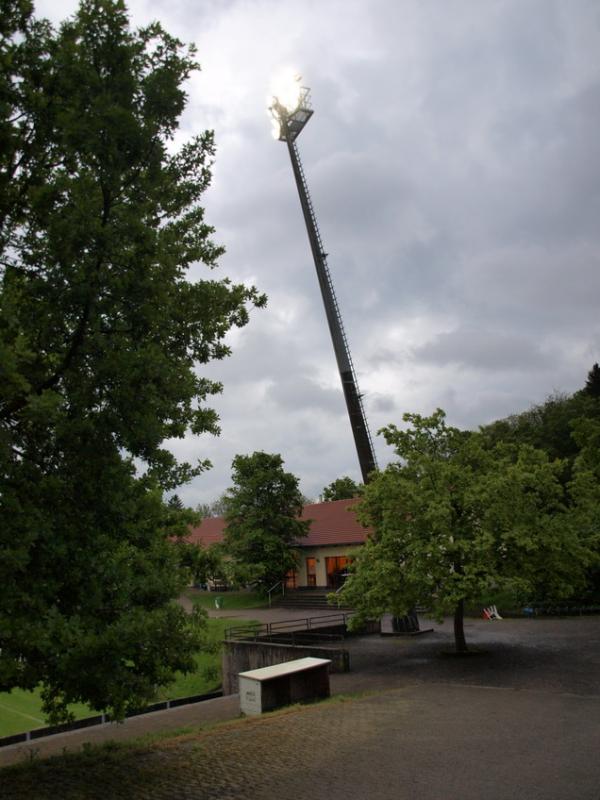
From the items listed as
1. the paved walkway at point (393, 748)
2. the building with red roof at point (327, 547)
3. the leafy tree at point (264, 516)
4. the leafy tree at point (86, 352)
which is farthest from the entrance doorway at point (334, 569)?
the leafy tree at point (86, 352)

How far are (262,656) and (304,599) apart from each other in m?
17.7

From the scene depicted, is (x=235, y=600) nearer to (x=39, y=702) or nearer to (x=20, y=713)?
(x=39, y=702)

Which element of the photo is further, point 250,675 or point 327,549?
point 327,549

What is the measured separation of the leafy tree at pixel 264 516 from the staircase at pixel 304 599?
4.78 ft

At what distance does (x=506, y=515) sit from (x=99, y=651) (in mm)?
14248

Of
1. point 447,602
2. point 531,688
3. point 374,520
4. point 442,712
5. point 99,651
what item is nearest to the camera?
point 99,651

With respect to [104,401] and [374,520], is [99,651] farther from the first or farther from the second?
[374,520]

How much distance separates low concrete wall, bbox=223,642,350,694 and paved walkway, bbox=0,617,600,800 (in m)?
1.85

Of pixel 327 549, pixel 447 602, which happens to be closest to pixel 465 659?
pixel 447 602

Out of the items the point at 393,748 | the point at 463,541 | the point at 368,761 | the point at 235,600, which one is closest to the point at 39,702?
the point at 463,541

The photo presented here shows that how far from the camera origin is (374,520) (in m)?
20.8

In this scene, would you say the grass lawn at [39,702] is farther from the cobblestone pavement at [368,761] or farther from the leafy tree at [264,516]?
the leafy tree at [264,516]

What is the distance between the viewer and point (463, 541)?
58.0 feet

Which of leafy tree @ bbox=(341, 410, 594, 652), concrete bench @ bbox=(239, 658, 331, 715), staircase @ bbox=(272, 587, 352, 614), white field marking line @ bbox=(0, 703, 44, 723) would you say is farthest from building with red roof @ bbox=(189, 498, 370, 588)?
concrete bench @ bbox=(239, 658, 331, 715)
